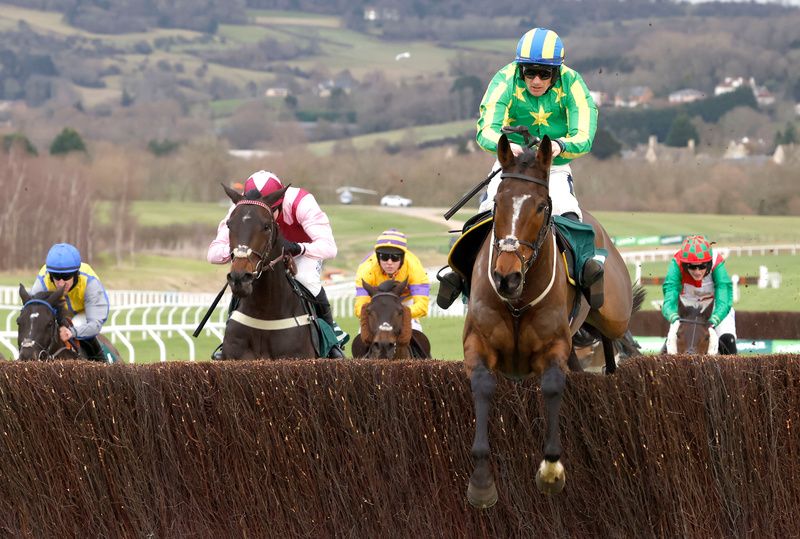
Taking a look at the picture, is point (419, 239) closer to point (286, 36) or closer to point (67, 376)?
point (67, 376)

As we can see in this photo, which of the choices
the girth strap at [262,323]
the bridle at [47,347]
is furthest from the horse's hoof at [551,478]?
the bridle at [47,347]

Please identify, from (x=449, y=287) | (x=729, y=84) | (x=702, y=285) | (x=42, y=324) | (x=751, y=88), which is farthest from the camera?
(x=729, y=84)

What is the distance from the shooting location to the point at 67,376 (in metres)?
6.70

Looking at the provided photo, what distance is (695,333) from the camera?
10.9m

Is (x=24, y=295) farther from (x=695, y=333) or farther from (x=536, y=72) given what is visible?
(x=695, y=333)

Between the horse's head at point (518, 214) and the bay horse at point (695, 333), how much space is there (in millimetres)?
5255

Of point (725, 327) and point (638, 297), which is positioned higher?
point (638, 297)

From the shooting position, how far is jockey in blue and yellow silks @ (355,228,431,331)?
10.5 meters

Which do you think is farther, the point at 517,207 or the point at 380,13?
the point at 380,13

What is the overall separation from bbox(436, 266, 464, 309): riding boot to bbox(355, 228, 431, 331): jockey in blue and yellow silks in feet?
12.0

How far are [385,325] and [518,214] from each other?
4.34m

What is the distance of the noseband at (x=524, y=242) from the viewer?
5.55 m

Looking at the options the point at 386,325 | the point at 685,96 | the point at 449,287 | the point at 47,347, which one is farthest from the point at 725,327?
the point at 685,96

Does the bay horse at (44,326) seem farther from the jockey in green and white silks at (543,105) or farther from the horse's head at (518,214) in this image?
the horse's head at (518,214)
